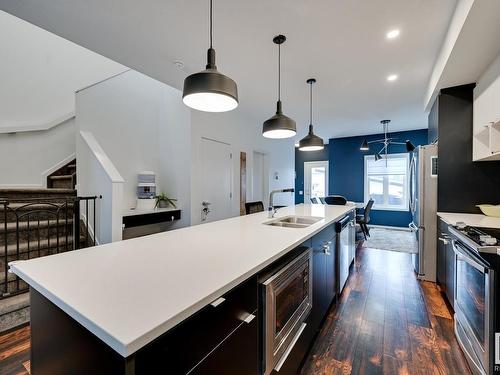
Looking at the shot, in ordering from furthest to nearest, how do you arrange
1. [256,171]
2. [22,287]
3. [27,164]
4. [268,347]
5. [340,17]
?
[256,171] → [27,164] → [22,287] → [340,17] → [268,347]

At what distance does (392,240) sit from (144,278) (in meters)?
5.68

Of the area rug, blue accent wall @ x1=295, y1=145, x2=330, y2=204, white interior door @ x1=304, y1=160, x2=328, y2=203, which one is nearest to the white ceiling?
the area rug

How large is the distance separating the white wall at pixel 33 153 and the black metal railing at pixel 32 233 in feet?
3.61

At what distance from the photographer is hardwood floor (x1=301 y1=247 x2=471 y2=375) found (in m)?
1.67

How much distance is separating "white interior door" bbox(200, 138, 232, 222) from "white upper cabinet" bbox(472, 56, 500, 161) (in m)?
3.41

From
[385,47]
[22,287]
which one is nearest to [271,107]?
[385,47]

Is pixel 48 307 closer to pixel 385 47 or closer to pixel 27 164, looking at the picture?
pixel 385 47

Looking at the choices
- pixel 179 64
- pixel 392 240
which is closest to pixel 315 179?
pixel 392 240

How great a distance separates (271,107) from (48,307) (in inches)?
165

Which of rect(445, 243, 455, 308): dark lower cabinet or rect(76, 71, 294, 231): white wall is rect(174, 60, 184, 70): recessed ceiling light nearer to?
rect(76, 71, 294, 231): white wall

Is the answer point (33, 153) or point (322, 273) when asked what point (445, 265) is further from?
point (33, 153)

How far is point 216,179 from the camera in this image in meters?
4.14

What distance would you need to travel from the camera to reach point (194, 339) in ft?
2.43

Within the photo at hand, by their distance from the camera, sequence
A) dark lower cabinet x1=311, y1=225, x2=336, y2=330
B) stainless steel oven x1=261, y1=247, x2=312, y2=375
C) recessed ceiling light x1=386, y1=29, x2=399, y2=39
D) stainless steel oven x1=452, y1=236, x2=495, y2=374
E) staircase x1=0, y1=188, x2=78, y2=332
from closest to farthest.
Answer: stainless steel oven x1=261, y1=247, x2=312, y2=375
stainless steel oven x1=452, y1=236, x2=495, y2=374
dark lower cabinet x1=311, y1=225, x2=336, y2=330
staircase x1=0, y1=188, x2=78, y2=332
recessed ceiling light x1=386, y1=29, x2=399, y2=39
